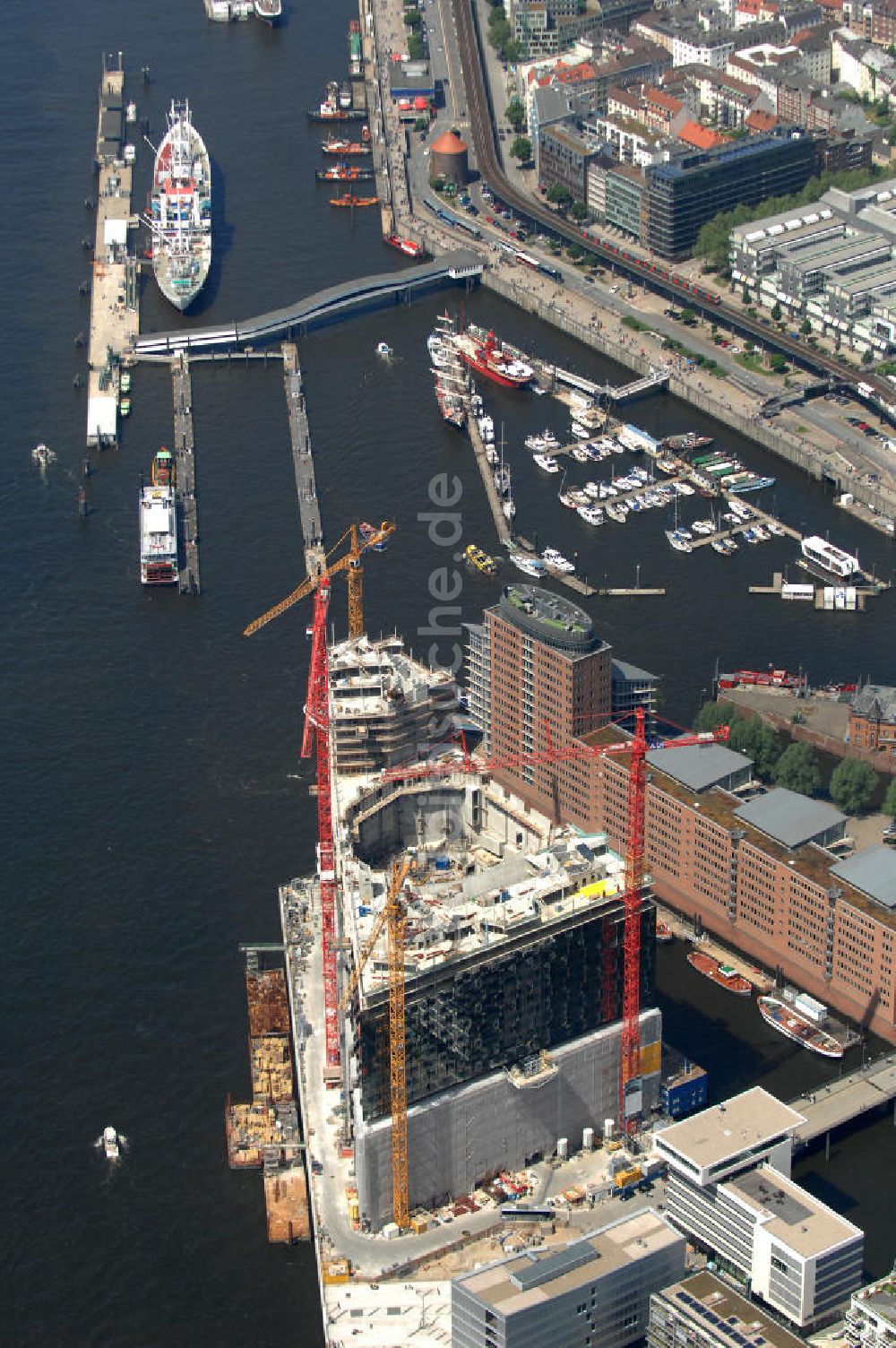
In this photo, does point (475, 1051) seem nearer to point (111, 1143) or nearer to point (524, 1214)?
point (524, 1214)

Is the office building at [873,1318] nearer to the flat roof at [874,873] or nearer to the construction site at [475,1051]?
the construction site at [475,1051]

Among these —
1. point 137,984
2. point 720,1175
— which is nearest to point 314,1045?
point 137,984

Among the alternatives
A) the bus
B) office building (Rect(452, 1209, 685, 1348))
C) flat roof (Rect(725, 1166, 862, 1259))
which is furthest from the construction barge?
flat roof (Rect(725, 1166, 862, 1259))

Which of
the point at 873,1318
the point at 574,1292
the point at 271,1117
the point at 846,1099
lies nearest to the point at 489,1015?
the point at 271,1117

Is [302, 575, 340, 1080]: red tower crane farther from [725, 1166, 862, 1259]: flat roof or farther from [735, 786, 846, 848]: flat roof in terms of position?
[725, 1166, 862, 1259]: flat roof

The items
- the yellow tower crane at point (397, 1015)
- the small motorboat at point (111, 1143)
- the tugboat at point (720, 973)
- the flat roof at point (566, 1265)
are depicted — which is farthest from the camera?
the tugboat at point (720, 973)

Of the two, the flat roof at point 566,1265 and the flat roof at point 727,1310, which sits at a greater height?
the flat roof at point 566,1265

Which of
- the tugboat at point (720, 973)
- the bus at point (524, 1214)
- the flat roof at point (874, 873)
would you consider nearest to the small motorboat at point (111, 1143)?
the bus at point (524, 1214)
